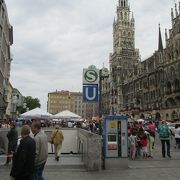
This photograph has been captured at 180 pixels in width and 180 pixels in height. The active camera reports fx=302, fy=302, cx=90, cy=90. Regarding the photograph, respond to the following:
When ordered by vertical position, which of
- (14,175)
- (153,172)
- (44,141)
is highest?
(44,141)

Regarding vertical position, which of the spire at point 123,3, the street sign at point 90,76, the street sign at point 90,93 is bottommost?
the street sign at point 90,93

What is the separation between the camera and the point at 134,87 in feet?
290

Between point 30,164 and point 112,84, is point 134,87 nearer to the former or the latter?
point 112,84

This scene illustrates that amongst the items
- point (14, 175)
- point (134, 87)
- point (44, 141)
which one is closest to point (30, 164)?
point (14, 175)

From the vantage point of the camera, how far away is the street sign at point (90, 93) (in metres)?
12.6

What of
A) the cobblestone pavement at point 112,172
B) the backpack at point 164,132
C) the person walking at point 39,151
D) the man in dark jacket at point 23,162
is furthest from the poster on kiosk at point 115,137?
the man in dark jacket at point 23,162

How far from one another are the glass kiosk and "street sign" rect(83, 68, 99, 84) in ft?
5.30

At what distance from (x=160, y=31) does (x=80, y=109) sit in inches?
3873

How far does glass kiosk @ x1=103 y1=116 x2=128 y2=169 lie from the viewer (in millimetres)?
12336

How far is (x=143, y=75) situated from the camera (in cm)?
8106

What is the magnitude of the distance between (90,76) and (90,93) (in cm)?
73

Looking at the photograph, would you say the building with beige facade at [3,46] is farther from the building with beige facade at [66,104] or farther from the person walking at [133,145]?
the building with beige facade at [66,104]

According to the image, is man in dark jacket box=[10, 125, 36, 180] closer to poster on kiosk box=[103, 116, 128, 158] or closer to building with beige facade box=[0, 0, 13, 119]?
poster on kiosk box=[103, 116, 128, 158]

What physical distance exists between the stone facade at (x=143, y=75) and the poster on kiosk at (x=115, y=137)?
49.4 m
